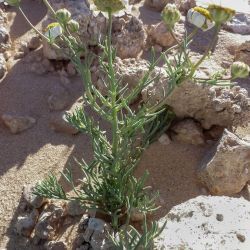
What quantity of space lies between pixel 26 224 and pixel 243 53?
6.94ft

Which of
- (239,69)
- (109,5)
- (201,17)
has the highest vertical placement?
(109,5)

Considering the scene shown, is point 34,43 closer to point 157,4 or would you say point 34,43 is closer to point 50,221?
point 157,4

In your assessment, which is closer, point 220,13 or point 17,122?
point 220,13

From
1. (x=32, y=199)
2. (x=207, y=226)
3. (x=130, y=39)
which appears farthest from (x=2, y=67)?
(x=207, y=226)

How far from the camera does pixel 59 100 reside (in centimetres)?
319

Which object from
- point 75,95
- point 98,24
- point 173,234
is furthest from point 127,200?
point 98,24

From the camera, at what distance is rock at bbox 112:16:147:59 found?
341 cm

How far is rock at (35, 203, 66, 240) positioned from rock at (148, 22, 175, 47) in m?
1.61

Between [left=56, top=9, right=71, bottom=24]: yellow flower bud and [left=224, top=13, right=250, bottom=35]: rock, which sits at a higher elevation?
[left=56, top=9, right=71, bottom=24]: yellow flower bud

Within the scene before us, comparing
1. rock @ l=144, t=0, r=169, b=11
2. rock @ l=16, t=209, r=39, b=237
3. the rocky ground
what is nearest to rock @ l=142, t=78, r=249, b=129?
the rocky ground

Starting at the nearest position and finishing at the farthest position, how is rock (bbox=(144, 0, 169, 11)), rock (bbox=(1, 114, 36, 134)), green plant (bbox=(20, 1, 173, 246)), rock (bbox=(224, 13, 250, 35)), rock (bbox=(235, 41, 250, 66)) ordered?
green plant (bbox=(20, 1, 173, 246))
rock (bbox=(1, 114, 36, 134))
rock (bbox=(235, 41, 250, 66))
rock (bbox=(224, 13, 250, 35))
rock (bbox=(144, 0, 169, 11))

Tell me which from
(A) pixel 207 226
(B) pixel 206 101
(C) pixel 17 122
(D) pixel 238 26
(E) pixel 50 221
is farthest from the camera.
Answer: (D) pixel 238 26

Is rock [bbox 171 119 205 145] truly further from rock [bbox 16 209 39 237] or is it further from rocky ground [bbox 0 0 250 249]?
rock [bbox 16 209 39 237]

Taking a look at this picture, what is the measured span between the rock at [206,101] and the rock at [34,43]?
3.99ft
